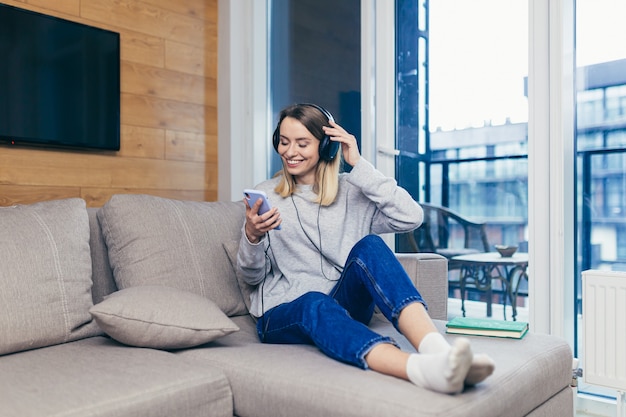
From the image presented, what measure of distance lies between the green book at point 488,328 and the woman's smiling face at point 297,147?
0.70 m

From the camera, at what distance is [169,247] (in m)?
1.93

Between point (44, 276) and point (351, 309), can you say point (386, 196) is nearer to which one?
point (351, 309)

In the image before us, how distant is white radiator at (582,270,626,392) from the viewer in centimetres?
191

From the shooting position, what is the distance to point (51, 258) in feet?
5.40

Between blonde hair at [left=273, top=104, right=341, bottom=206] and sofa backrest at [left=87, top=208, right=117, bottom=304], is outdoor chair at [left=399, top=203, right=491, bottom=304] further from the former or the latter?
sofa backrest at [left=87, top=208, right=117, bottom=304]

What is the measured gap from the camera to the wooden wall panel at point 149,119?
8.54ft

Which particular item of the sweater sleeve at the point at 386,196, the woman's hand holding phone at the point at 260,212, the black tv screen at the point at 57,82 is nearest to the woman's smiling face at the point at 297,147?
the sweater sleeve at the point at 386,196

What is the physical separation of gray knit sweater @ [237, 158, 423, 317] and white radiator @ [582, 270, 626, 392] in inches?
24.6

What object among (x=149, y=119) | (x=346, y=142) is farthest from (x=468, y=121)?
(x=149, y=119)

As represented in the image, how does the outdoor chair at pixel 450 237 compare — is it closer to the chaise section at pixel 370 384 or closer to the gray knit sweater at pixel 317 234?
the gray knit sweater at pixel 317 234

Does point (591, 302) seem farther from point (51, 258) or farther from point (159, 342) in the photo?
point (51, 258)

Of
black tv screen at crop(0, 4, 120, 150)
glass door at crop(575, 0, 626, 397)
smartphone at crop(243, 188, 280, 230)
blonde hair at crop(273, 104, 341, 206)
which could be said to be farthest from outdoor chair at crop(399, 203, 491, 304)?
black tv screen at crop(0, 4, 120, 150)

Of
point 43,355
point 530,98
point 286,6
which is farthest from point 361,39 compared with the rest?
point 43,355

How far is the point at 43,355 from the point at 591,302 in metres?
1.68
